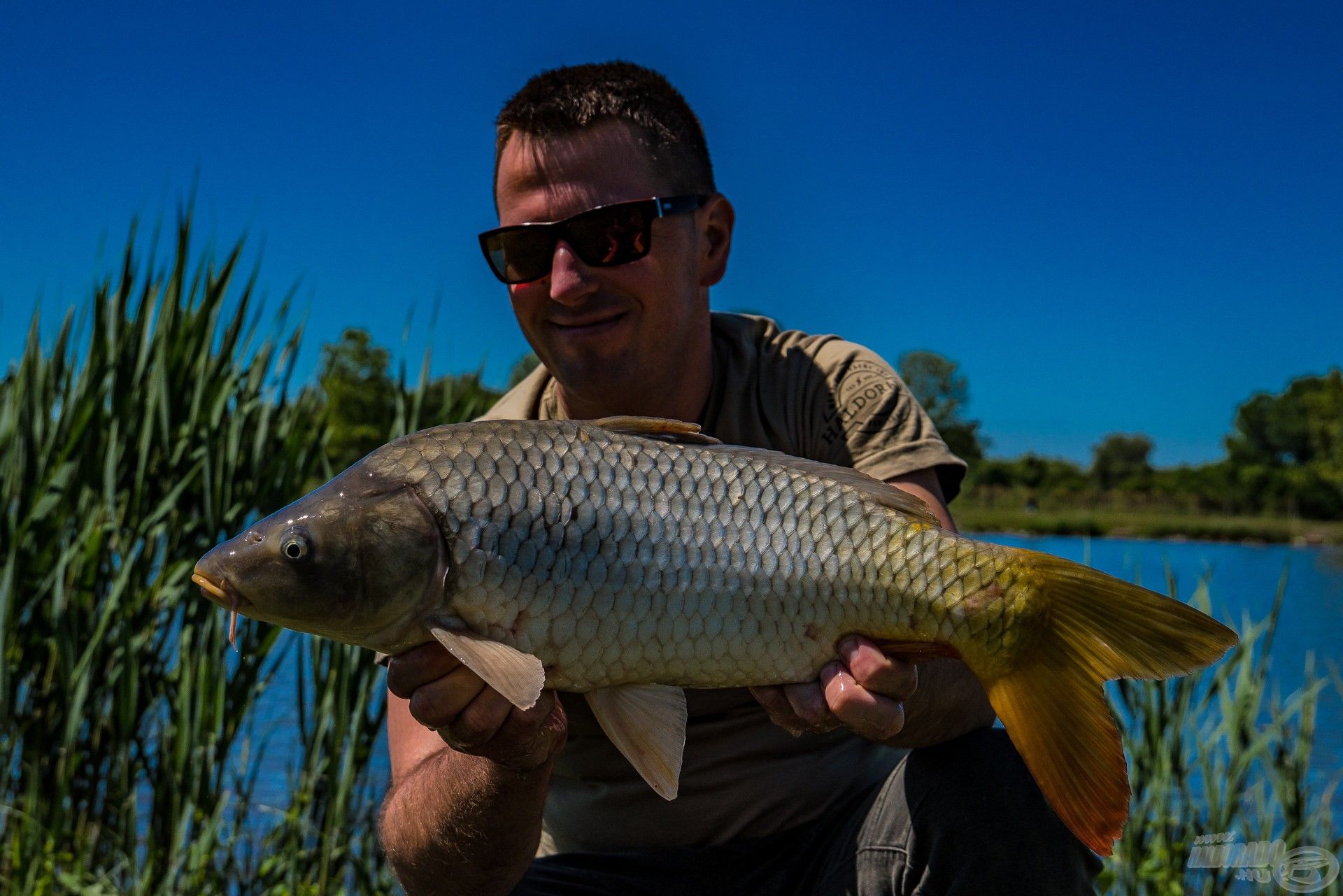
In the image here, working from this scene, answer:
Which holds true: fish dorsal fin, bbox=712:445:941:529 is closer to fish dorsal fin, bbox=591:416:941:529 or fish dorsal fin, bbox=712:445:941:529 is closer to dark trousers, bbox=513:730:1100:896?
fish dorsal fin, bbox=591:416:941:529

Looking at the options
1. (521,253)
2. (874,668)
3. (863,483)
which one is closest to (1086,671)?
(874,668)

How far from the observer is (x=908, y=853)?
184 cm

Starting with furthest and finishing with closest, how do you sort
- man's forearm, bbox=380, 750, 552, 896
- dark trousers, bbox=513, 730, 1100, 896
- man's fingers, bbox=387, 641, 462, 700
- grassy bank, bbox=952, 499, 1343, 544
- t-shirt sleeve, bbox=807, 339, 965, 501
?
1. grassy bank, bbox=952, 499, 1343, 544
2. t-shirt sleeve, bbox=807, 339, 965, 501
3. dark trousers, bbox=513, 730, 1100, 896
4. man's forearm, bbox=380, 750, 552, 896
5. man's fingers, bbox=387, 641, 462, 700

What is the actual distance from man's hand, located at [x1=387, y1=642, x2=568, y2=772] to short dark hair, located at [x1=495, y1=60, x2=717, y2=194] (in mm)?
1138

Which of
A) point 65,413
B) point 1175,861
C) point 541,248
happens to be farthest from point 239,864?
point 1175,861

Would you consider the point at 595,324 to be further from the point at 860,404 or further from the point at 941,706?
the point at 941,706

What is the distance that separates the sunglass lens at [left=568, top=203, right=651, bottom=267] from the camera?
6.65ft

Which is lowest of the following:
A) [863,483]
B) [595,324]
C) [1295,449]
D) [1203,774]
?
[1203,774]

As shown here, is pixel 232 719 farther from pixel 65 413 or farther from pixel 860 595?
pixel 860 595

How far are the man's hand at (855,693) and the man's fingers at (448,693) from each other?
0.38 meters

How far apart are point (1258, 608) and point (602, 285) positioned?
13.8 m

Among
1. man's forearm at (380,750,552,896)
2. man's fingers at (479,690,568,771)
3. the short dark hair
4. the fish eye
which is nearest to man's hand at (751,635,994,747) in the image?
man's fingers at (479,690,568,771)

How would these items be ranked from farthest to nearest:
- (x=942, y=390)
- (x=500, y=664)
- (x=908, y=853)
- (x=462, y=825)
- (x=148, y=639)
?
1. (x=942, y=390)
2. (x=148, y=639)
3. (x=908, y=853)
4. (x=462, y=825)
5. (x=500, y=664)

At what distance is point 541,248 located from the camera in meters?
2.06
